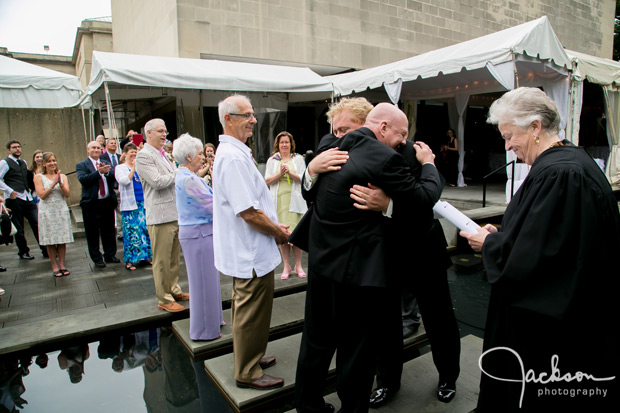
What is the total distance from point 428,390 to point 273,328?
1.47 metres

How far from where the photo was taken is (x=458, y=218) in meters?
2.07

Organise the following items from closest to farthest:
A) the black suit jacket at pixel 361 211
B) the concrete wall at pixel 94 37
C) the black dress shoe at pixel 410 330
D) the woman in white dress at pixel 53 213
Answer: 1. the black suit jacket at pixel 361 211
2. the black dress shoe at pixel 410 330
3. the woman in white dress at pixel 53 213
4. the concrete wall at pixel 94 37

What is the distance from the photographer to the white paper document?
6.56 ft

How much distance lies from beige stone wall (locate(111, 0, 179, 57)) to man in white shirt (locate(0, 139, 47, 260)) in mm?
6138

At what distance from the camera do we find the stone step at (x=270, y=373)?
2588mm

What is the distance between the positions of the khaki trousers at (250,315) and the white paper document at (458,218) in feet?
3.77

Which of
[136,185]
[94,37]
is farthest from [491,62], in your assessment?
[94,37]

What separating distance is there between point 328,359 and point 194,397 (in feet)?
4.10

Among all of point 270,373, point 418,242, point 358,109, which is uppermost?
point 358,109

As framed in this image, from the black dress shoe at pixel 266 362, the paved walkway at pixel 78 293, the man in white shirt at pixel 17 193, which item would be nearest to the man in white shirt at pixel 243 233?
the black dress shoe at pixel 266 362

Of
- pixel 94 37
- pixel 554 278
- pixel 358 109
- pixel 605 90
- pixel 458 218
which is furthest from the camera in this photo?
pixel 94 37

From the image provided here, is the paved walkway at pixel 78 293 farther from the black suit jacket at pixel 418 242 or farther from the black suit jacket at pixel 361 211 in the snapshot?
the black suit jacket at pixel 361 211

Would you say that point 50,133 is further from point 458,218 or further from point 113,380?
point 458,218

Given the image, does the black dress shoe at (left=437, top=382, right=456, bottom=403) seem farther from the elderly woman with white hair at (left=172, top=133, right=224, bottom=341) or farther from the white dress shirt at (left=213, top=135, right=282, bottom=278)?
the elderly woman with white hair at (left=172, top=133, right=224, bottom=341)
